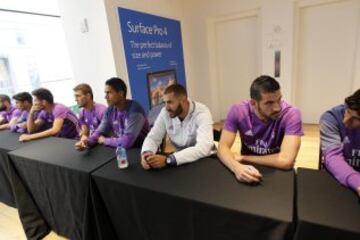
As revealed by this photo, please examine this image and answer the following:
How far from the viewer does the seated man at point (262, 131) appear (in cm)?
125

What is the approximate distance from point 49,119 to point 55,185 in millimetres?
1227

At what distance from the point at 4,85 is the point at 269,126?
4498 millimetres

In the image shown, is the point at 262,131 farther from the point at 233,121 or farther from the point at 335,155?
the point at 335,155

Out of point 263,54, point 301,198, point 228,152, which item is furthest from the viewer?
point 263,54

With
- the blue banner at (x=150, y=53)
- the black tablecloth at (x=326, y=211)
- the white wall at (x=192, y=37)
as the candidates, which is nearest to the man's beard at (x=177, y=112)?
the black tablecloth at (x=326, y=211)

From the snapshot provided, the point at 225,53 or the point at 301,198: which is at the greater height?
the point at 225,53

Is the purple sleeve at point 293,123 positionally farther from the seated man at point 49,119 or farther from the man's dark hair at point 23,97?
the man's dark hair at point 23,97

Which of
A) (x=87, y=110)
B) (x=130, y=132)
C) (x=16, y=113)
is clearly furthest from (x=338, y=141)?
(x=16, y=113)

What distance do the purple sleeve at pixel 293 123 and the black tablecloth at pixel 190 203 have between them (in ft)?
1.06

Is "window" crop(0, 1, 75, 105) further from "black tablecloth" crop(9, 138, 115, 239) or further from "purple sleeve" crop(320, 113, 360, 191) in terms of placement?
"purple sleeve" crop(320, 113, 360, 191)

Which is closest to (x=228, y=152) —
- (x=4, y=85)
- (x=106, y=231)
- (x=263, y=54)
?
(x=106, y=231)

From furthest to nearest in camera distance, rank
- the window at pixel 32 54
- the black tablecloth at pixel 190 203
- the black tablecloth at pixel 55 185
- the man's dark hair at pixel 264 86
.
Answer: the window at pixel 32 54 < the black tablecloth at pixel 55 185 < the man's dark hair at pixel 264 86 < the black tablecloth at pixel 190 203

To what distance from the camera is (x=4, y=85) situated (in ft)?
13.2

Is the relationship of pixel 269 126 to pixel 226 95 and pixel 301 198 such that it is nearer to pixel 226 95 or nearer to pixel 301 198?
pixel 301 198
